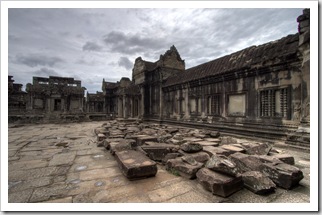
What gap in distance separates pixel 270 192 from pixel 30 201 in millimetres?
3388

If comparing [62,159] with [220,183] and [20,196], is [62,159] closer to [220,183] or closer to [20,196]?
[20,196]

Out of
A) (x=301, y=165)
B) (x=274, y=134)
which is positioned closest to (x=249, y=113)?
(x=274, y=134)

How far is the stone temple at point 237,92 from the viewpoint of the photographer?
509 centimetres

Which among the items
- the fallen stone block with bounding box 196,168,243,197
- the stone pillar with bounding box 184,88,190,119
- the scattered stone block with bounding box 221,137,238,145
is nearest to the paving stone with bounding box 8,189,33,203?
the fallen stone block with bounding box 196,168,243,197

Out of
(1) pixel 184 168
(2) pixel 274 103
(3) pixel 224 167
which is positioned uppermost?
(2) pixel 274 103

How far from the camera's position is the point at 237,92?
281 inches

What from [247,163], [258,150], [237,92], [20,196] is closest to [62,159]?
[20,196]

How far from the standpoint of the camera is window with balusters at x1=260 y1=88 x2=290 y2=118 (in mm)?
5484

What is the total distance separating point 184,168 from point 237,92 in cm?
548

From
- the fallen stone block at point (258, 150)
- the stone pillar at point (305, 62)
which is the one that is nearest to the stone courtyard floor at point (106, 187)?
the fallen stone block at point (258, 150)

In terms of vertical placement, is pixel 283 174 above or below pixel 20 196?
above

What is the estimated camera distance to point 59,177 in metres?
3.00

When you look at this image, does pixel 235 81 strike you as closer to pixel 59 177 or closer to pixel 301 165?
pixel 301 165

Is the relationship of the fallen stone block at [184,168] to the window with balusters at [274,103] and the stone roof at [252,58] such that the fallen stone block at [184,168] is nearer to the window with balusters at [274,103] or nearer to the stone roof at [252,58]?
the window with balusters at [274,103]
